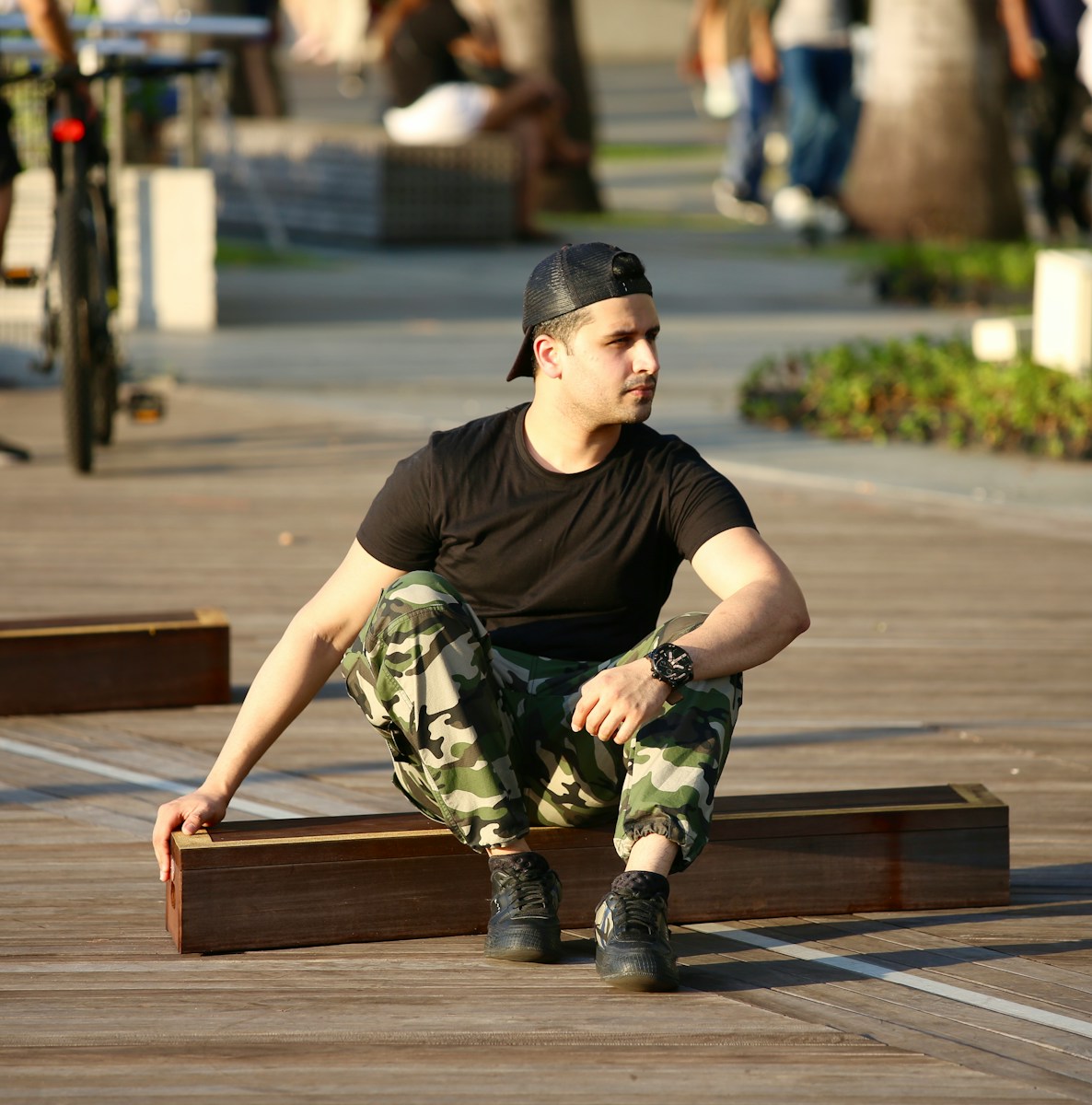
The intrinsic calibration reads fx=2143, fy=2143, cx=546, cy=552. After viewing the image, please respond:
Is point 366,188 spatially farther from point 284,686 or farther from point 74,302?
point 284,686

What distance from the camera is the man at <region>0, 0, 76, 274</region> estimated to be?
26.3 ft

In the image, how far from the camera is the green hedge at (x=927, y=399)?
9.16 m

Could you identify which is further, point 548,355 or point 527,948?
point 548,355

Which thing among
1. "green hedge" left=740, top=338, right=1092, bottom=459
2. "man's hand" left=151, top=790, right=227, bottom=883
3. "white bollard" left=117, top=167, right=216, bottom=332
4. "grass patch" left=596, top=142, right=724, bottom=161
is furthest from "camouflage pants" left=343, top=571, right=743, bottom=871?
"grass patch" left=596, top=142, right=724, bottom=161

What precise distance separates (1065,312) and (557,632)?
21.3 ft

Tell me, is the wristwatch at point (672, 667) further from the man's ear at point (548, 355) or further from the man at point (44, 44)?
the man at point (44, 44)

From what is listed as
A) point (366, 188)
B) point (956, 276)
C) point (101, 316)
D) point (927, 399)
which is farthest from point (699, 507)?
point (366, 188)

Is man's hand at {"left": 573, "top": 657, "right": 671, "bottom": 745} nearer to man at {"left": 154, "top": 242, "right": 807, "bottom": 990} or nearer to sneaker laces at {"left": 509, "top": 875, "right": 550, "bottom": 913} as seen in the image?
man at {"left": 154, "top": 242, "right": 807, "bottom": 990}

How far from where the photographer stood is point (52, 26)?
8047 millimetres

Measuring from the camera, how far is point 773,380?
34.1 feet

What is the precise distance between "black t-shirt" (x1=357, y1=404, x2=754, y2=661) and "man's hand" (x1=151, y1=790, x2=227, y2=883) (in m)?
0.56

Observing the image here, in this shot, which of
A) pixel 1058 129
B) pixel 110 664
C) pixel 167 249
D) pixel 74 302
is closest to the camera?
pixel 110 664

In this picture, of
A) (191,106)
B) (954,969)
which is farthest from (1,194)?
(954,969)

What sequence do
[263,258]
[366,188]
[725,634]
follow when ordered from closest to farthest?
[725,634]
[263,258]
[366,188]
